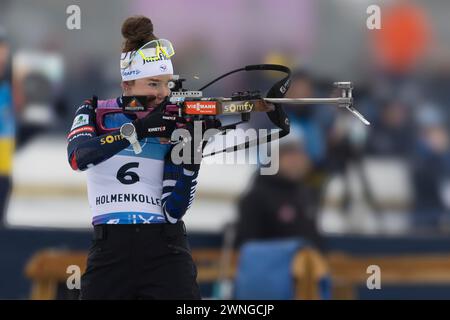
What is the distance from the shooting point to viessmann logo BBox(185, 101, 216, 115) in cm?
526

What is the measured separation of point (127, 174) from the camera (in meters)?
5.62

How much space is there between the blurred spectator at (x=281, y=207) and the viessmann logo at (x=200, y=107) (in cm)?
462

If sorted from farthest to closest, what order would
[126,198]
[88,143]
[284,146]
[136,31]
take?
[284,146] → [136,31] → [126,198] → [88,143]

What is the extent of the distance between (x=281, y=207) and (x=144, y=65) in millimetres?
4525

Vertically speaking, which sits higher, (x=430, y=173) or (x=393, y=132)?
(x=393, y=132)

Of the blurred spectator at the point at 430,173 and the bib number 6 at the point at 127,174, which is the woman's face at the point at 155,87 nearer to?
the bib number 6 at the point at 127,174

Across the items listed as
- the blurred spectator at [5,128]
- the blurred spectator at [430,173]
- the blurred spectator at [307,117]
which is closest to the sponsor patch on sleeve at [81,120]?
the blurred spectator at [5,128]

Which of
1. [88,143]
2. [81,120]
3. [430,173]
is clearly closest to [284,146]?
[430,173]

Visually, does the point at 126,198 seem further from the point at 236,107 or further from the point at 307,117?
the point at 307,117

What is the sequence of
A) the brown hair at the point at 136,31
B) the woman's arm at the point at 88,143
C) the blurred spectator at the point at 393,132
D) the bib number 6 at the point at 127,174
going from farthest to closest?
the blurred spectator at the point at 393,132, the brown hair at the point at 136,31, the bib number 6 at the point at 127,174, the woman's arm at the point at 88,143

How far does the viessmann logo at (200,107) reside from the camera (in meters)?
5.26

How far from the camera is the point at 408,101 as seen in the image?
1223cm
